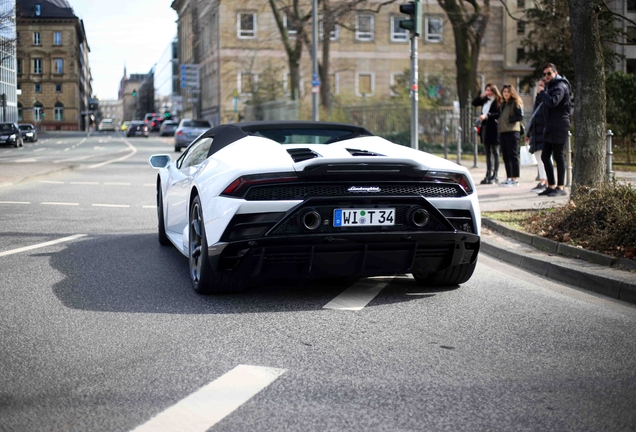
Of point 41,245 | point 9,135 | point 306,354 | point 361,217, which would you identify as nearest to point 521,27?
point 9,135

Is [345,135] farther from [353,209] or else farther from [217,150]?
[353,209]

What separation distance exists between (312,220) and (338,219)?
173mm

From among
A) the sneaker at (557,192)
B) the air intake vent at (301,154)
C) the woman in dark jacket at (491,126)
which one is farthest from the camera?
the woman in dark jacket at (491,126)

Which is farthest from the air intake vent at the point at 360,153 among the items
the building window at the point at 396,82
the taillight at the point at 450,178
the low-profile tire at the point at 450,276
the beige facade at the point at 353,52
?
the beige facade at the point at 353,52

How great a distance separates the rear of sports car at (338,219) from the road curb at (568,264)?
131 cm

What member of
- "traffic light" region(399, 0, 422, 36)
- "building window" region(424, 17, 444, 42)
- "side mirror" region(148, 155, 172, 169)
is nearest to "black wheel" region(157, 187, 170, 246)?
"side mirror" region(148, 155, 172, 169)

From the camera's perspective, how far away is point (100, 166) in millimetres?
27531

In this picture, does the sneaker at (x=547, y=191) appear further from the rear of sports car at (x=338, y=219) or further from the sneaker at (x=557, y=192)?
the rear of sports car at (x=338, y=219)

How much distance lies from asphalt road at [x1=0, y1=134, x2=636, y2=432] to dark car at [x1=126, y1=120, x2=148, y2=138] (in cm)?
7975

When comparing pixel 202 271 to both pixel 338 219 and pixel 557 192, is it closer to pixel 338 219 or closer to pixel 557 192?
pixel 338 219

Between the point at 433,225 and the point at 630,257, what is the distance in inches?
86.6

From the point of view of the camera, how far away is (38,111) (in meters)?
135

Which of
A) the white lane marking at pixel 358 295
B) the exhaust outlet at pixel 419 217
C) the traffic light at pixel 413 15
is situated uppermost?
the traffic light at pixel 413 15

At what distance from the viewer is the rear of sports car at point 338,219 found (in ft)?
19.2
